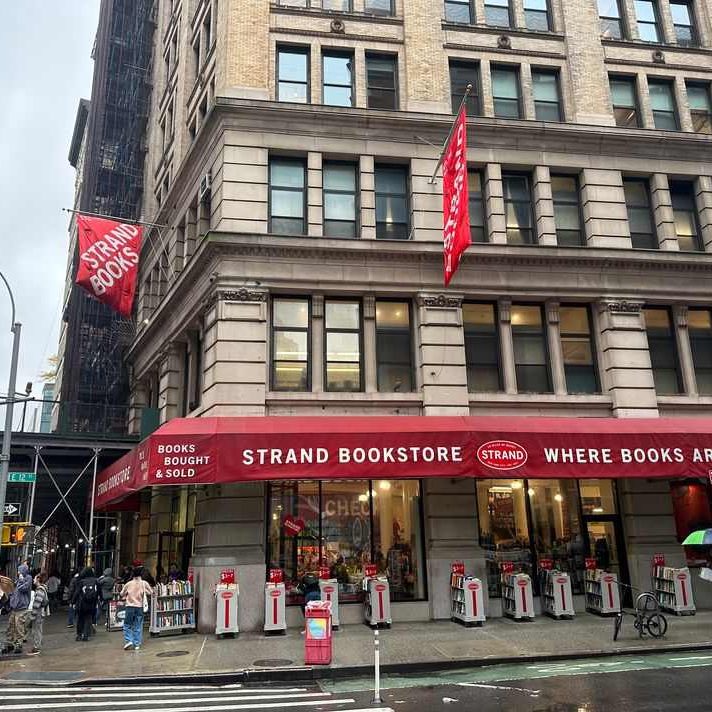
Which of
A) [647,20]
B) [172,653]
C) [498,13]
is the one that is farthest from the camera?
[647,20]

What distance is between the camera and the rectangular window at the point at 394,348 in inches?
726

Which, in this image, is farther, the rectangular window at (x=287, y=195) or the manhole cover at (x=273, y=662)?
the rectangular window at (x=287, y=195)

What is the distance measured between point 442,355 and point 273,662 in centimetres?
923

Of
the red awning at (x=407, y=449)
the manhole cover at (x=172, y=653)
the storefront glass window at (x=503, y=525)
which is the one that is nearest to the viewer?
the manhole cover at (x=172, y=653)

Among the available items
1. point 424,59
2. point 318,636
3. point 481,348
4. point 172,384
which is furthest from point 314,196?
point 318,636

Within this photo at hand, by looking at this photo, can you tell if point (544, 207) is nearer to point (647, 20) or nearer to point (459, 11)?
point (459, 11)

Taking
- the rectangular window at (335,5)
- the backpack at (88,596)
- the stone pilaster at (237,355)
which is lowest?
the backpack at (88,596)

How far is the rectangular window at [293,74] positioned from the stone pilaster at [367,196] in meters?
2.79

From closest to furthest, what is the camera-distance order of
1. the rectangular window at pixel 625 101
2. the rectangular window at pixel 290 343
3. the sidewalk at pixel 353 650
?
the sidewalk at pixel 353 650 < the rectangular window at pixel 290 343 < the rectangular window at pixel 625 101

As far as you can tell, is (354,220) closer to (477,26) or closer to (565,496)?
(477,26)

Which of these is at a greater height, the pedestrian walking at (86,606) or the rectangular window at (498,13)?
the rectangular window at (498,13)

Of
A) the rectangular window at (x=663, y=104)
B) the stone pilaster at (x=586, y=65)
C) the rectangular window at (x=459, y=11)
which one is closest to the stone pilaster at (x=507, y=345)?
the stone pilaster at (x=586, y=65)

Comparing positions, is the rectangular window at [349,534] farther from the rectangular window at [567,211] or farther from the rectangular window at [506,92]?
the rectangular window at [506,92]

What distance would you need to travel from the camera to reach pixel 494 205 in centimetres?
1986
